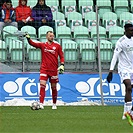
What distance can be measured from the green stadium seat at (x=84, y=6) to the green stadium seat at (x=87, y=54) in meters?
3.58

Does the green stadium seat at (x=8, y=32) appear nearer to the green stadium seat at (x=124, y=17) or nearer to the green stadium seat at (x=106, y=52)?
the green stadium seat at (x=106, y=52)

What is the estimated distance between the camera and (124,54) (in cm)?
1524

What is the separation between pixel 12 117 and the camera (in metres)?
15.7

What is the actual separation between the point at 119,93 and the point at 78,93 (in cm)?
130

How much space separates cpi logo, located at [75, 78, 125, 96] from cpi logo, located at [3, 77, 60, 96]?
764 millimetres

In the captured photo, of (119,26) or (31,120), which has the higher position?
(119,26)

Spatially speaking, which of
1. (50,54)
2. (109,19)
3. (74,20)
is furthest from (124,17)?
(50,54)

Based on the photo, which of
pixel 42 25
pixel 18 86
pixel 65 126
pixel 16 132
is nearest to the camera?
pixel 16 132

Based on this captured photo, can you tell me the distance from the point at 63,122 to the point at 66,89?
754 centimetres

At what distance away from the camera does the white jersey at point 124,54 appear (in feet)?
49.6

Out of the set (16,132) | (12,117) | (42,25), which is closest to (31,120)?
(12,117)

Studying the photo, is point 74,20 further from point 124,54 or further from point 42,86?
point 124,54

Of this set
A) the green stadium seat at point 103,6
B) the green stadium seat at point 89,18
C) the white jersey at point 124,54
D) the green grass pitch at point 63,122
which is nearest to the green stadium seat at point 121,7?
the green stadium seat at point 103,6

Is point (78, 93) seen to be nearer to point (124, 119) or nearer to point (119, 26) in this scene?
point (119, 26)
